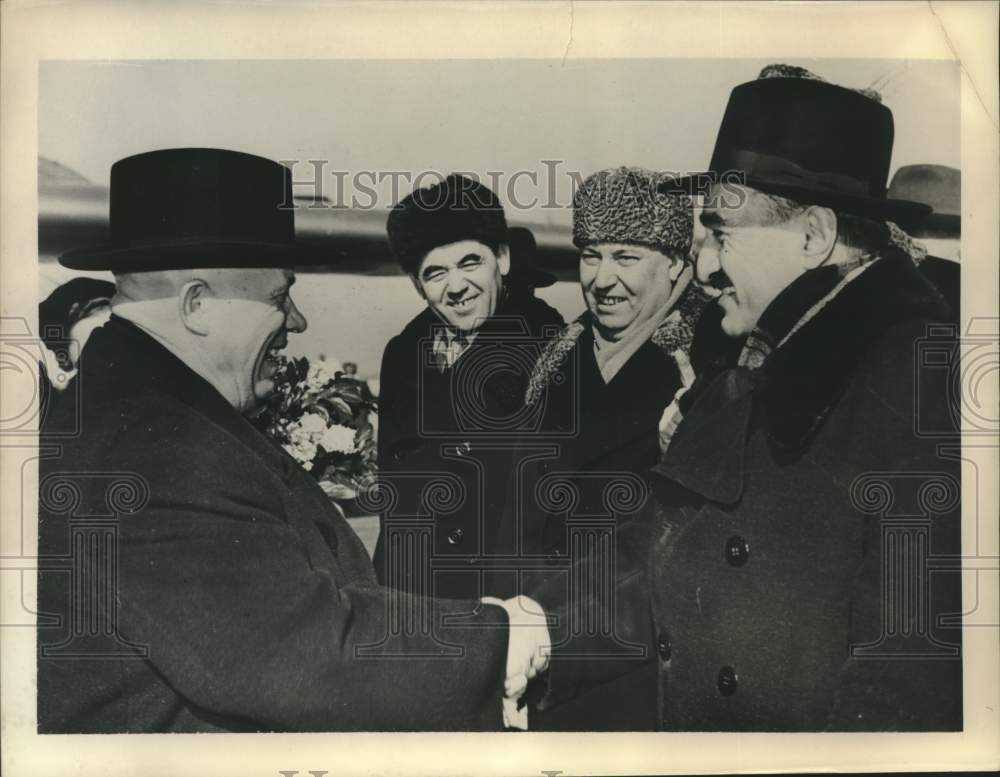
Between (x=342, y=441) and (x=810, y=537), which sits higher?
(x=342, y=441)

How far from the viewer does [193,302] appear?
243 cm

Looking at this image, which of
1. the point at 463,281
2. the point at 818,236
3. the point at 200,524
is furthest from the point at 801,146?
the point at 200,524

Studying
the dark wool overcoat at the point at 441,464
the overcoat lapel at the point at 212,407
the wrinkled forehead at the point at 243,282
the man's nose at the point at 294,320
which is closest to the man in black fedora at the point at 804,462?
the dark wool overcoat at the point at 441,464

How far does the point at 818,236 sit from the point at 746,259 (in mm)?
218

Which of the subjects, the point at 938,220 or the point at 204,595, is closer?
the point at 204,595

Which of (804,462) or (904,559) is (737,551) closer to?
(804,462)

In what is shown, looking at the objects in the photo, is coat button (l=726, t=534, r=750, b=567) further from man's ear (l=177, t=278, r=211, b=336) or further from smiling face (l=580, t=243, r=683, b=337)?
man's ear (l=177, t=278, r=211, b=336)

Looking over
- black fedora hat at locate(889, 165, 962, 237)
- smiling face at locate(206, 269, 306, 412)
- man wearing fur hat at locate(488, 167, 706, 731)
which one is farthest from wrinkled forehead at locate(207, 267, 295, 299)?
black fedora hat at locate(889, 165, 962, 237)

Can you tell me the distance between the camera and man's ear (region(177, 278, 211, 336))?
2430mm

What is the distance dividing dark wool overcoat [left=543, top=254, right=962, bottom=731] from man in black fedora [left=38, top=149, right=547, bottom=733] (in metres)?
0.49

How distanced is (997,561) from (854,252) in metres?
1.00

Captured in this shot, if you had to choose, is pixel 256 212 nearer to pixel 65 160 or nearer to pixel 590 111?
pixel 65 160

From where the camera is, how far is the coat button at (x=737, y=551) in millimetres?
2428

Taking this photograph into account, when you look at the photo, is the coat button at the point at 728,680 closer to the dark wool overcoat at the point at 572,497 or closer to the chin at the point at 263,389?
the dark wool overcoat at the point at 572,497
